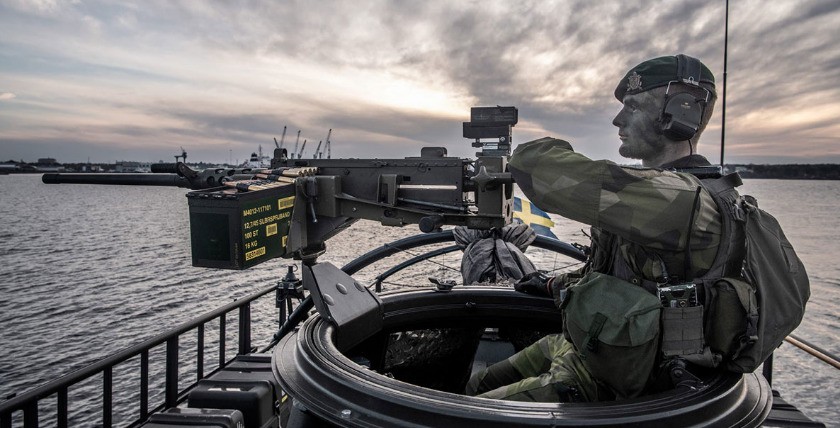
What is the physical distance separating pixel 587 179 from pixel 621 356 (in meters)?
0.92

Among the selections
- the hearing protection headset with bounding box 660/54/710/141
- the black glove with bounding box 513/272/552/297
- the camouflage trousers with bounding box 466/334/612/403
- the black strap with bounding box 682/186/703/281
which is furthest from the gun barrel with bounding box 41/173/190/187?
the black strap with bounding box 682/186/703/281

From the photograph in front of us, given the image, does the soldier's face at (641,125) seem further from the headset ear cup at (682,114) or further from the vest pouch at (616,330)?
the vest pouch at (616,330)

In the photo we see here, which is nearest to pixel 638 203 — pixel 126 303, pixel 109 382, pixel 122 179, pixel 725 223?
pixel 725 223

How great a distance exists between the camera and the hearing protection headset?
9.27ft

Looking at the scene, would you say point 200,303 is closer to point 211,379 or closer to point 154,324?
point 154,324

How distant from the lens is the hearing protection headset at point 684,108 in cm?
283

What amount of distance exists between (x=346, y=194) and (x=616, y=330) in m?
2.62

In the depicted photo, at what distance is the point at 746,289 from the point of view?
2441 millimetres

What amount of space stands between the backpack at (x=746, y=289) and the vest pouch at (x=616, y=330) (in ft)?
0.33

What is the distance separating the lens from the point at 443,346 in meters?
4.81

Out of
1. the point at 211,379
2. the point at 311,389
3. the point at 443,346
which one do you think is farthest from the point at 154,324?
the point at 311,389

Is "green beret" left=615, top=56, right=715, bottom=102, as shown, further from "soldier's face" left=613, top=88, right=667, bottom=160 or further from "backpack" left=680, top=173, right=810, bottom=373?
"backpack" left=680, top=173, right=810, bottom=373

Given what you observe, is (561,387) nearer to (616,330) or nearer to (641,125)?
(616,330)

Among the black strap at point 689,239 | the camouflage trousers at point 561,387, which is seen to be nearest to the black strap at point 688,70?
the black strap at point 689,239
